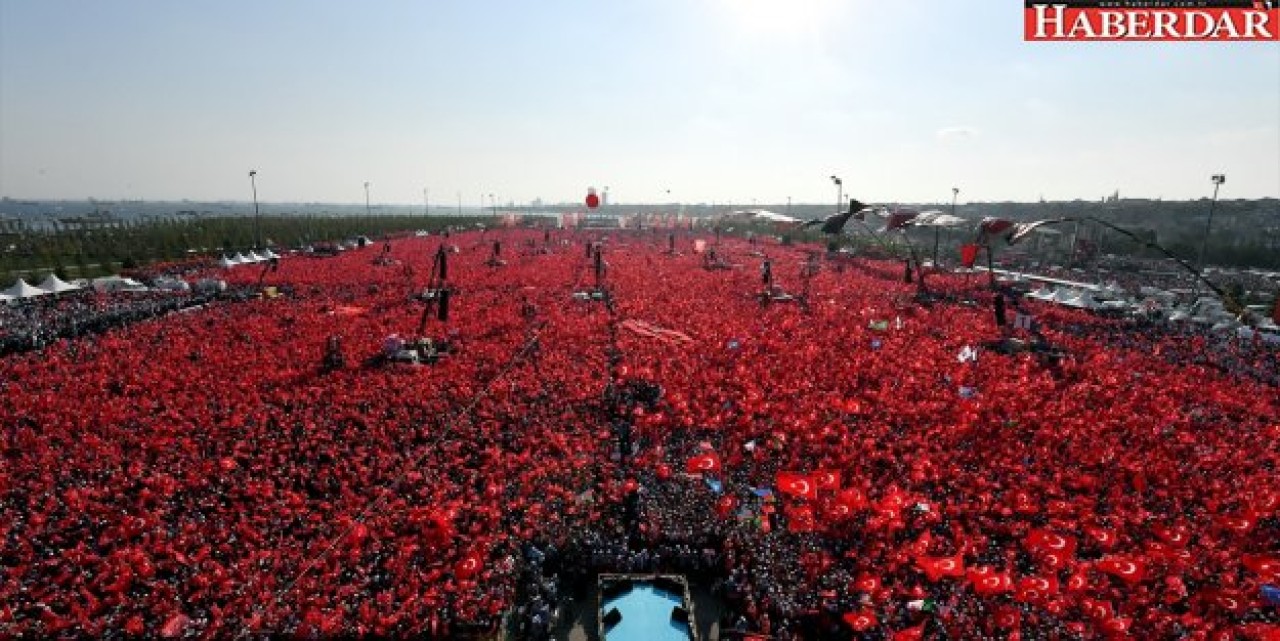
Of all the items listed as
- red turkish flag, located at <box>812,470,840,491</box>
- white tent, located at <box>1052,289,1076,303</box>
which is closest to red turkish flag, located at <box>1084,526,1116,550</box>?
red turkish flag, located at <box>812,470,840,491</box>

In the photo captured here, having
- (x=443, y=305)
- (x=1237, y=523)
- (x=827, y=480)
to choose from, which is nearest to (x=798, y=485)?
(x=827, y=480)

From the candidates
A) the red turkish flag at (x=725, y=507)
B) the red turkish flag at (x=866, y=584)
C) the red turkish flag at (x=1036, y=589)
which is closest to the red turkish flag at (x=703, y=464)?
the red turkish flag at (x=725, y=507)

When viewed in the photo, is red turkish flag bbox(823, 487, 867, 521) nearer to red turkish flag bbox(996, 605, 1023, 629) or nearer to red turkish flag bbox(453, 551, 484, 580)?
red turkish flag bbox(996, 605, 1023, 629)

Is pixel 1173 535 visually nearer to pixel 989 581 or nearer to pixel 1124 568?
pixel 1124 568

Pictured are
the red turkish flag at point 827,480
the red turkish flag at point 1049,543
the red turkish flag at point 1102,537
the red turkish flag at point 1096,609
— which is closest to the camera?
the red turkish flag at point 1096,609

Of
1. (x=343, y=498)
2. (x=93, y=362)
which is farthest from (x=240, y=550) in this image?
(x=93, y=362)

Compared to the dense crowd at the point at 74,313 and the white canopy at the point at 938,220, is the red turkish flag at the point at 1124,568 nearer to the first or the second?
the dense crowd at the point at 74,313

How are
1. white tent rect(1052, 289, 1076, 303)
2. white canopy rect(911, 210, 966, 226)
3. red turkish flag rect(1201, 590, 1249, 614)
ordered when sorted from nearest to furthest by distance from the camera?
red turkish flag rect(1201, 590, 1249, 614)
white tent rect(1052, 289, 1076, 303)
white canopy rect(911, 210, 966, 226)

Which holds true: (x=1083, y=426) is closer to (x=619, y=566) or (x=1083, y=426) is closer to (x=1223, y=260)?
(x=619, y=566)
